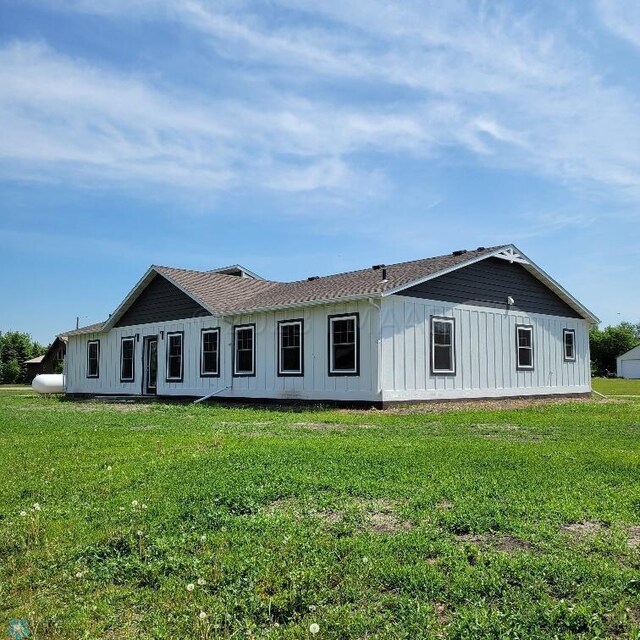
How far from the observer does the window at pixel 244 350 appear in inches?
765

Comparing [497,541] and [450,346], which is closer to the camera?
[497,541]

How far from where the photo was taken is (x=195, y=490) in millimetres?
5844

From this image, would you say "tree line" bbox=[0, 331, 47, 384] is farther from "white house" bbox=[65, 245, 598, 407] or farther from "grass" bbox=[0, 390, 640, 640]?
"grass" bbox=[0, 390, 640, 640]

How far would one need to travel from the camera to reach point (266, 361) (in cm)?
1891

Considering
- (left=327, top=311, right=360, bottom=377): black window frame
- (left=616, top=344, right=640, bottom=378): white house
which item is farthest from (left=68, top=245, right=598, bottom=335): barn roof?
(left=616, top=344, right=640, bottom=378): white house

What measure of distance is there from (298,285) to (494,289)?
666cm

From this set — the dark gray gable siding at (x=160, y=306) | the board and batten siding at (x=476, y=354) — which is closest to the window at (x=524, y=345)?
the board and batten siding at (x=476, y=354)

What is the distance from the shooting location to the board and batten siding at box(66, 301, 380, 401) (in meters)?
16.3

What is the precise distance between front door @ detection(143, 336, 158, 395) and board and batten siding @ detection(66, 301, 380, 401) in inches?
11.5

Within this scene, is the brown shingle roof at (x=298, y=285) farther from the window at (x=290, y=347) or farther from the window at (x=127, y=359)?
the window at (x=127, y=359)

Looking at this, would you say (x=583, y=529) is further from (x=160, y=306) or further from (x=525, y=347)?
(x=160, y=306)

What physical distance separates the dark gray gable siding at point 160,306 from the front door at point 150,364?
0.79 m

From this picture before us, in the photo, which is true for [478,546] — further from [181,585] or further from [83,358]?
[83,358]

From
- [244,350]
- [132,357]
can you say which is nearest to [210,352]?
[244,350]
